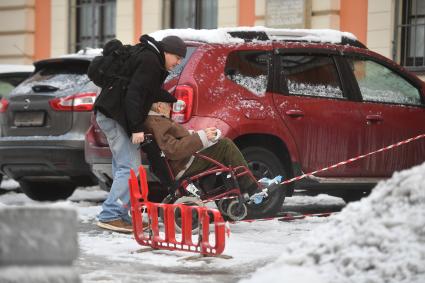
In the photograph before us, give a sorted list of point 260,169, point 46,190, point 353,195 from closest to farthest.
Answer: point 260,169
point 353,195
point 46,190

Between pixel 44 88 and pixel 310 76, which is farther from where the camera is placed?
pixel 44 88

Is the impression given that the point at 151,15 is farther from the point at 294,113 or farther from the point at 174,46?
the point at 174,46

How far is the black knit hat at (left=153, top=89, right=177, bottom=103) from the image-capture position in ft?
26.5

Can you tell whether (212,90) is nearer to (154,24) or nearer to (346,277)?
(346,277)

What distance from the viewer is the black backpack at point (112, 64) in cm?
822

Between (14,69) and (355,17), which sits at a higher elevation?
(355,17)

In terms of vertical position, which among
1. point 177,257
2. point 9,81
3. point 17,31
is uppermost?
point 17,31

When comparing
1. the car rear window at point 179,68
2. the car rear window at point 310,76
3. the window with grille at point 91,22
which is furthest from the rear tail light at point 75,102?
the window with grille at point 91,22

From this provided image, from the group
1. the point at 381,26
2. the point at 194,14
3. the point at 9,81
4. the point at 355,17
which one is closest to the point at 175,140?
the point at 9,81

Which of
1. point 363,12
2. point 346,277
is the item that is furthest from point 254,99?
point 363,12

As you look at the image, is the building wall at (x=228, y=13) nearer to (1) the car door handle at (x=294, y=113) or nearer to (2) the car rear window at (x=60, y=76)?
(2) the car rear window at (x=60, y=76)

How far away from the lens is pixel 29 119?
34.9ft

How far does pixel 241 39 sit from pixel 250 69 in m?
0.32

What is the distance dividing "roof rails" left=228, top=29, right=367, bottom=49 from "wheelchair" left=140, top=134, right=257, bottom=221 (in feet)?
5.11
